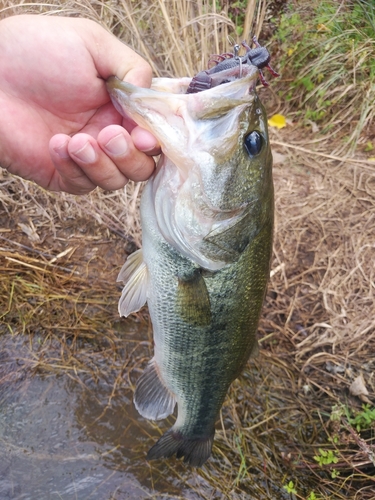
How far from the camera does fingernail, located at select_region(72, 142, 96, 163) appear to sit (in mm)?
1357

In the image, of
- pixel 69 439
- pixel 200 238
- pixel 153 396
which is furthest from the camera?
pixel 69 439

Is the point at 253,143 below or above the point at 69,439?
above

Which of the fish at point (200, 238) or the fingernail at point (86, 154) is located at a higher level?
the fingernail at point (86, 154)

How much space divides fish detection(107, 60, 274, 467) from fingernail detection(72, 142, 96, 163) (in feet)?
0.58

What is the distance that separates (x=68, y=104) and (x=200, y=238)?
806 millimetres

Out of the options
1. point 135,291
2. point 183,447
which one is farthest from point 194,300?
point 183,447

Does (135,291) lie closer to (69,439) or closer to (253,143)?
(253,143)

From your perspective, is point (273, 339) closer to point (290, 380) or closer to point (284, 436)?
point (290, 380)

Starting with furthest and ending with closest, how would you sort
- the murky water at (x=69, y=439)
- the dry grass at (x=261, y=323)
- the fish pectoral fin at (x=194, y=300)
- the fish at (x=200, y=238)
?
the dry grass at (x=261, y=323) < the murky water at (x=69, y=439) < the fish pectoral fin at (x=194, y=300) < the fish at (x=200, y=238)

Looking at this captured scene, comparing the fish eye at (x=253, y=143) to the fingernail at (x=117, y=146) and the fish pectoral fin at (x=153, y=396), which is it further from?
the fish pectoral fin at (x=153, y=396)

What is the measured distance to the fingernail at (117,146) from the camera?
4.51ft

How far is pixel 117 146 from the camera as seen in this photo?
139 cm

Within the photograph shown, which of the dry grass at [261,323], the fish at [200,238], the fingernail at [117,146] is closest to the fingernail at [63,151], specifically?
the fingernail at [117,146]

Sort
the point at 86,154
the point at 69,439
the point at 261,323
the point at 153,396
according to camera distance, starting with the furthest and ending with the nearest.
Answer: the point at 261,323 < the point at 69,439 < the point at 153,396 < the point at 86,154
